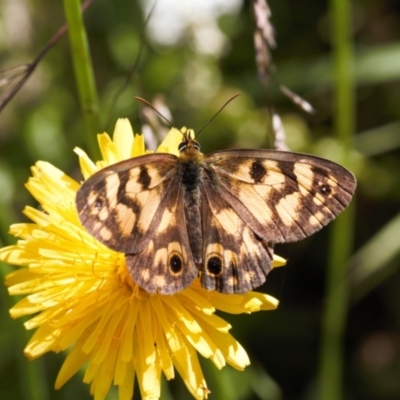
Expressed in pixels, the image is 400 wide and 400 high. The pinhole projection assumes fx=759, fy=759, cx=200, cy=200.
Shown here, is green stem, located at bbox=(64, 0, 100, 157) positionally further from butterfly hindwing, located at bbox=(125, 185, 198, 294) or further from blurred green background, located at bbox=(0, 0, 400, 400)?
blurred green background, located at bbox=(0, 0, 400, 400)

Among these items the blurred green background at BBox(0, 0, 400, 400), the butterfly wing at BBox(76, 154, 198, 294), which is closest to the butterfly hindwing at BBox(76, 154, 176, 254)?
the butterfly wing at BBox(76, 154, 198, 294)

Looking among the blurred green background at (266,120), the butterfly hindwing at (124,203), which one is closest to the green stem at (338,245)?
the blurred green background at (266,120)

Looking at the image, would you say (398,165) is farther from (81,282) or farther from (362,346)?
(81,282)

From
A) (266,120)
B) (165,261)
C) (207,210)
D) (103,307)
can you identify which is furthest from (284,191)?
(266,120)

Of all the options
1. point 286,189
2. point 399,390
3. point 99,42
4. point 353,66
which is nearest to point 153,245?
point 286,189

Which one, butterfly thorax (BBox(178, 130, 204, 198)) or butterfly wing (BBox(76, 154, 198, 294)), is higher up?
butterfly thorax (BBox(178, 130, 204, 198))

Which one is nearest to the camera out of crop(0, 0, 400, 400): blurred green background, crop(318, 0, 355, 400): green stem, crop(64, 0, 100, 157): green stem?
crop(64, 0, 100, 157): green stem

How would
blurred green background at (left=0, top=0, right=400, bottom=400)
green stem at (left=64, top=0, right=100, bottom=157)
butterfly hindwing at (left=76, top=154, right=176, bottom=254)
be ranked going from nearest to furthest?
butterfly hindwing at (left=76, top=154, right=176, bottom=254) < green stem at (left=64, top=0, right=100, bottom=157) < blurred green background at (left=0, top=0, right=400, bottom=400)

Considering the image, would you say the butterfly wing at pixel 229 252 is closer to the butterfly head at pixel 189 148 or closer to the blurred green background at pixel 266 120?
the butterfly head at pixel 189 148
